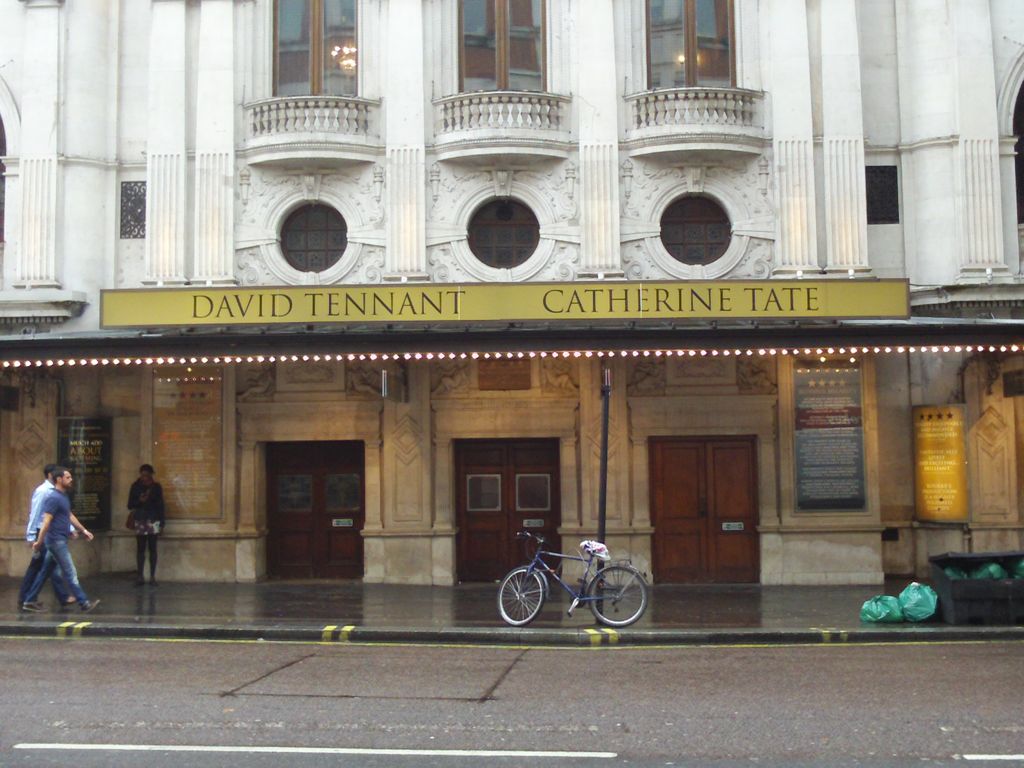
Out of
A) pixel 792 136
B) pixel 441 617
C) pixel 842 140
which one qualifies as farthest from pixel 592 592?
pixel 842 140

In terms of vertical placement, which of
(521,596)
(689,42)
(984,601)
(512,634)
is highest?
(689,42)

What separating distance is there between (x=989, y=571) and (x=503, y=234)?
9.42 m

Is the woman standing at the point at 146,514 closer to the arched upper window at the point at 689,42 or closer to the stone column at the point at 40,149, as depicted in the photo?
the stone column at the point at 40,149

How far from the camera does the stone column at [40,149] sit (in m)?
19.9

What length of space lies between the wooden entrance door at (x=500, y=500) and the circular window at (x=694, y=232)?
3750 mm

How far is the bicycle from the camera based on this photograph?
14367mm

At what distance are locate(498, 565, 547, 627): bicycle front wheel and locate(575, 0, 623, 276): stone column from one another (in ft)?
21.4

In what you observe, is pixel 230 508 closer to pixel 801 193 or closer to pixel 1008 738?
pixel 801 193

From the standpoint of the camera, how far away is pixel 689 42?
2027 cm

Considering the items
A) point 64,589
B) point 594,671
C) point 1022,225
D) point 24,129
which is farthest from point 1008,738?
point 24,129

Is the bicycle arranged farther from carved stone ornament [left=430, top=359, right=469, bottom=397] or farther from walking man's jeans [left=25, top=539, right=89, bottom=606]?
carved stone ornament [left=430, top=359, right=469, bottom=397]

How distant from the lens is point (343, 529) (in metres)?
20.4

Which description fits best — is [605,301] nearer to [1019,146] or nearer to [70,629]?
[1019,146]

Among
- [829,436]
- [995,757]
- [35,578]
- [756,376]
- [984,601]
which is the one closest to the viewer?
[995,757]
